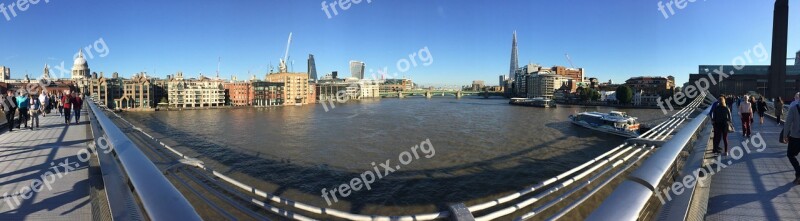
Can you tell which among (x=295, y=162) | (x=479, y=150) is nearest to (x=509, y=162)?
(x=479, y=150)

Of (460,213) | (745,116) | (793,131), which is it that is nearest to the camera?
(460,213)

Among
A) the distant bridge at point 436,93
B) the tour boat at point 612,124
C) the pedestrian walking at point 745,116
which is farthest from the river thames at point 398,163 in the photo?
the distant bridge at point 436,93

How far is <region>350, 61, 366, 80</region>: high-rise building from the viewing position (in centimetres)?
11281

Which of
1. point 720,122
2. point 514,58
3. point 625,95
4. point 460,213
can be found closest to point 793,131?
point 720,122

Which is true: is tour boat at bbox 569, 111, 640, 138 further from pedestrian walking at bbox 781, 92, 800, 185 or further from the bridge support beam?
the bridge support beam

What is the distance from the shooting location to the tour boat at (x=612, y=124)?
13502mm

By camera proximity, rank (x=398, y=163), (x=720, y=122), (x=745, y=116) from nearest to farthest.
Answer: (x=720, y=122) → (x=745, y=116) → (x=398, y=163)

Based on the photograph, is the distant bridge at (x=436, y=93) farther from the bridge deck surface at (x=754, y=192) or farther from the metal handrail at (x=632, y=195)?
the metal handrail at (x=632, y=195)

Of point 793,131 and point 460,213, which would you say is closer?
point 460,213

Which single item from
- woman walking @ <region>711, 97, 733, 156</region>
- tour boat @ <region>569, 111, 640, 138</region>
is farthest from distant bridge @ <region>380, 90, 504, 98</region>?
woman walking @ <region>711, 97, 733, 156</region>

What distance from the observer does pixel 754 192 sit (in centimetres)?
134

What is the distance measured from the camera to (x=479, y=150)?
9.54m

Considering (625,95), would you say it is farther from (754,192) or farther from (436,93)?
(754,192)

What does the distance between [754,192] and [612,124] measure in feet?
48.0
